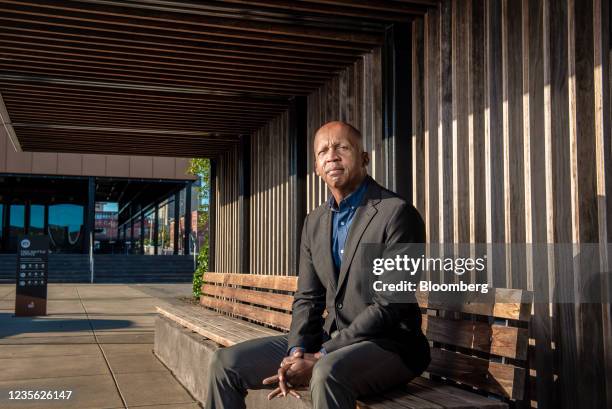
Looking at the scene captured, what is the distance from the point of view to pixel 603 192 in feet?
12.7

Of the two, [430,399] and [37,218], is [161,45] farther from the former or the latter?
[37,218]

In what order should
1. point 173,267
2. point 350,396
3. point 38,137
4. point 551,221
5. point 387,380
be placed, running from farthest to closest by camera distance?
point 173,267 < point 38,137 < point 551,221 < point 387,380 < point 350,396

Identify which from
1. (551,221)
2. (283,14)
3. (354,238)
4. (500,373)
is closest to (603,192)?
(551,221)

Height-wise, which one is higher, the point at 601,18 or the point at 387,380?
the point at 601,18

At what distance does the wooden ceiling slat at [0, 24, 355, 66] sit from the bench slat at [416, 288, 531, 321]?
12.6ft

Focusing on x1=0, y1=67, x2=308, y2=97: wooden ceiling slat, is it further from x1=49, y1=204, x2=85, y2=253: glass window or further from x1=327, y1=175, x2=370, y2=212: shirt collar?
x1=49, y1=204, x2=85, y2=253: glass window

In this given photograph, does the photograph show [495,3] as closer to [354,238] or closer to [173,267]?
[354,238]

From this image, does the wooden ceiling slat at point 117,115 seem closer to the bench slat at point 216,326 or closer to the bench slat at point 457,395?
the bench slat at point 216,326

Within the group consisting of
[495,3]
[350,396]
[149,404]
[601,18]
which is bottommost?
[149,404]

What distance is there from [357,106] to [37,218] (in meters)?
36.3

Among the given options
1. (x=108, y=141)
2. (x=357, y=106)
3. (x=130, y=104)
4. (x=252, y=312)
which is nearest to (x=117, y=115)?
(x=130, y=104)

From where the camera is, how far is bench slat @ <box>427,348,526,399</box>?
311cm

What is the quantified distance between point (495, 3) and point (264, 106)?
4998mm

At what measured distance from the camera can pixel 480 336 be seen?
3.37 metres
